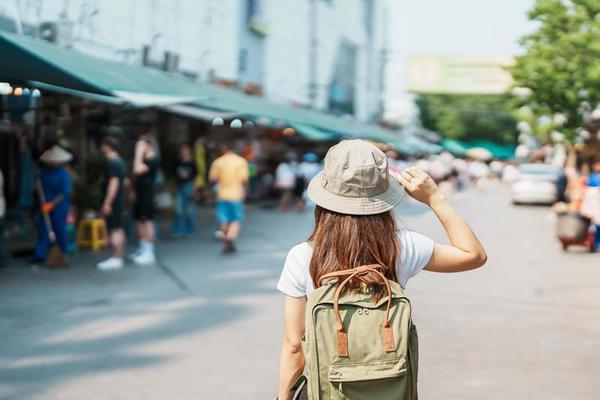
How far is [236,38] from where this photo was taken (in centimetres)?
2406

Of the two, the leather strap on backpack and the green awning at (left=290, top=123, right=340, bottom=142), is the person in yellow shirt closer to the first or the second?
the green awning at (left=290, top=123, right=340, bottom=142)

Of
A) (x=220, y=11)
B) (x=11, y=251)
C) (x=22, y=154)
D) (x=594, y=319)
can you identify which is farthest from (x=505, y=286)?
(x=220, y=11)

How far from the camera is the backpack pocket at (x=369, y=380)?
2.31m

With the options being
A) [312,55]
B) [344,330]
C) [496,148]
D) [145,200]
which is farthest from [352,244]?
[496,148]

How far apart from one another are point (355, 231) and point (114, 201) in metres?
7.77

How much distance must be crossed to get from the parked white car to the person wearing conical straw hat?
18.6 meters

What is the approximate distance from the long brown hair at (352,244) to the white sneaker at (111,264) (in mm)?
7588

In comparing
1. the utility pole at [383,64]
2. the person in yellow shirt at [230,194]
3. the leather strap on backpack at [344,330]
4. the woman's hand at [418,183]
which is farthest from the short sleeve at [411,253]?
the utility pole at [383,64]

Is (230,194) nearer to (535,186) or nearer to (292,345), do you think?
(292,345)

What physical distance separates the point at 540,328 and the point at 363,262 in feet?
16.2

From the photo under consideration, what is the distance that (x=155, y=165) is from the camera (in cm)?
1084

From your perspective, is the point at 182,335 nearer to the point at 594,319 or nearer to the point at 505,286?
the point at 594,319

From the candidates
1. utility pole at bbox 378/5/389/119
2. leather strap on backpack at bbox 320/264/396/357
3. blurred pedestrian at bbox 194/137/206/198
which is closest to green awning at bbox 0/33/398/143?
leather strap on backpack at bbox 320/264/396/357

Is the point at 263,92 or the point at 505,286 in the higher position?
the point at 263,92
